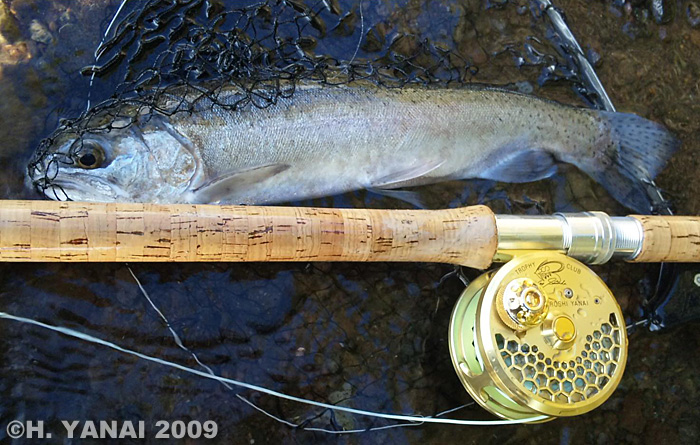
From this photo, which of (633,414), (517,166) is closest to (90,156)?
(517,166)

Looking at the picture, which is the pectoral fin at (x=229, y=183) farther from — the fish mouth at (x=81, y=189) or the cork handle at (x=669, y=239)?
the cork handle at (x=669, y=239)

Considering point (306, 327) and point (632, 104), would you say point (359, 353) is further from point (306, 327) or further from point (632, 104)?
point (632, 104)

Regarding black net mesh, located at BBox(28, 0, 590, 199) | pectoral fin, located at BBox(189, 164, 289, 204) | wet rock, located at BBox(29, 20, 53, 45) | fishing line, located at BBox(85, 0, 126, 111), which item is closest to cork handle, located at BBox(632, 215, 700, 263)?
black net mesh, located at BBox(28, 0, 590, 199)

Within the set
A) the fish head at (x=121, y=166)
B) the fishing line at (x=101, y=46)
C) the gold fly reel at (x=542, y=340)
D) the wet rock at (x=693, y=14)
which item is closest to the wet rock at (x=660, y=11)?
the wet rock at (x=693, y=14)

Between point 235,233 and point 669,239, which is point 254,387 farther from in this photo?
point 669,239

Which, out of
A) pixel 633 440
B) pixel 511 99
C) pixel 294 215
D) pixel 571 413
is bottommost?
pixel 633 440

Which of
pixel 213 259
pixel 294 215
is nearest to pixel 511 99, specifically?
pixel 294 215

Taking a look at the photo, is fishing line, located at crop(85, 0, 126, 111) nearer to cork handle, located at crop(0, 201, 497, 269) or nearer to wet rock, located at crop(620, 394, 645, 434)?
cork handle, located at crop(0, 201, 497, 269)
